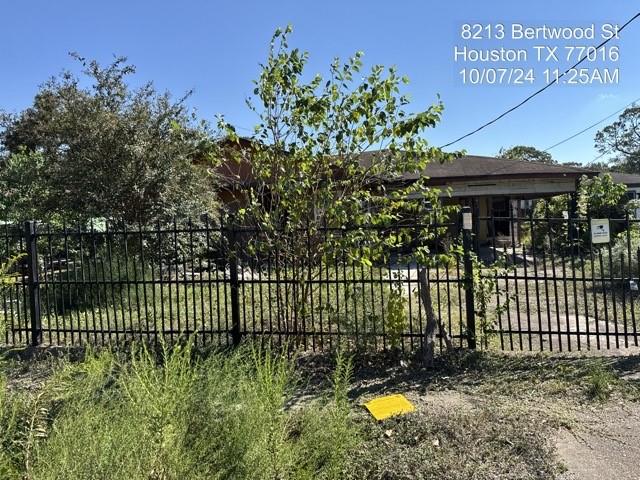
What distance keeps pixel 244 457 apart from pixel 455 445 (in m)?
1.45

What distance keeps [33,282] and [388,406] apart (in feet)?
15.0

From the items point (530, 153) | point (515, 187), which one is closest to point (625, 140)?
point (530, 153)

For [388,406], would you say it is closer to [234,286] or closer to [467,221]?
[467,221]

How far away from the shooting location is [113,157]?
11000 millimetres

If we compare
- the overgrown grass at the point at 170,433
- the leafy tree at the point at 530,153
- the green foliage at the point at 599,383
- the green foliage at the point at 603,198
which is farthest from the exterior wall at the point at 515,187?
the leafy tree at the point at 530,153

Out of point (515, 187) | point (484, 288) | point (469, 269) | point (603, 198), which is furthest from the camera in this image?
point (515, 187)

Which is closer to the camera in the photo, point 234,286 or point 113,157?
point 234,286

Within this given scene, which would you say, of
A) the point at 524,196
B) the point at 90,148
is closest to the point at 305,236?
the point at 90,148

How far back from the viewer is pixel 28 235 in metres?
6.11

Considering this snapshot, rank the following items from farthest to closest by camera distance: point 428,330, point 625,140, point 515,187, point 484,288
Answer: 1. point 625,140
2. point 515,187
3. point 484,288
4. point 428,330

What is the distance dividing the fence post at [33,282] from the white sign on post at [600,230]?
20.6 ft

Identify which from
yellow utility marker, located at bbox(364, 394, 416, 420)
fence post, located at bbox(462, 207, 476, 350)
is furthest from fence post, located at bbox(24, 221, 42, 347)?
fence post, located at bbox(462, 207, 476, 350)

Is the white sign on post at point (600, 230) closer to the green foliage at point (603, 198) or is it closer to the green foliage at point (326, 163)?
the green foliage at point (326, 163)

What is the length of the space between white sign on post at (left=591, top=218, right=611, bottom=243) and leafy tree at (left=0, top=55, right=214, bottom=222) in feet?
25.6
